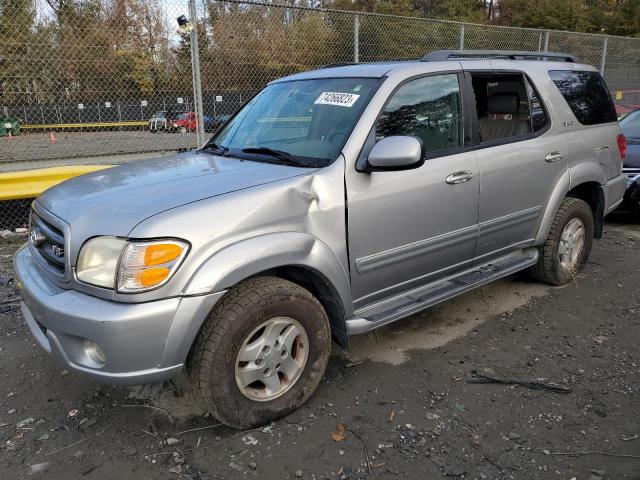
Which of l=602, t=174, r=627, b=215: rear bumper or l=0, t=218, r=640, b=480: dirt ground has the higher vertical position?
l=602, t=174, r=627, b=215: rear bumper

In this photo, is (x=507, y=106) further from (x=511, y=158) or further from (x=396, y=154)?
(x=396, y=154)

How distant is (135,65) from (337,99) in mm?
4657

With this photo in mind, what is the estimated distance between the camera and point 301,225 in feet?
8.91

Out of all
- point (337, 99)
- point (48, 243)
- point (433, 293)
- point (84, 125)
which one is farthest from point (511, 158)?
point (84, 125)

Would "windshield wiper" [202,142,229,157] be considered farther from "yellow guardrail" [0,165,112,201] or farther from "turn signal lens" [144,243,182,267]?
"yellow guardrail" [0,165,112,201]

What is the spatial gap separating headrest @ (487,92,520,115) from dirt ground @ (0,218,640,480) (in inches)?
63.9

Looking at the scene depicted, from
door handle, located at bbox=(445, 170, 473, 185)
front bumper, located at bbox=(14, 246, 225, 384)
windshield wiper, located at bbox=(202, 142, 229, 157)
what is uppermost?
windshield wiper, located at bbox=(202, 142, 229, 157)

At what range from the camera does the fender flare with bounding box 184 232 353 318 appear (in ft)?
7.77

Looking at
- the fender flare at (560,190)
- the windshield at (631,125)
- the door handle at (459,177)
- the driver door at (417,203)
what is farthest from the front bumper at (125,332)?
the windshield at (631,125)

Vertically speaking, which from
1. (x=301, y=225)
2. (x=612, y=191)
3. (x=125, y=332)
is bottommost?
(x=125, y=332)

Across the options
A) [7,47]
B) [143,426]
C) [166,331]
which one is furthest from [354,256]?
[7,47]

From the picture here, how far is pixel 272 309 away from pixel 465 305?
2226mm

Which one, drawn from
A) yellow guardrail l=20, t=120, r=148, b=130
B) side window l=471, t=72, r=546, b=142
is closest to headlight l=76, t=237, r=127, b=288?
side window l=471, t=72, r=546, b=142

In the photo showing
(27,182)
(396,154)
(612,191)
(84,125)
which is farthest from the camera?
(84,125)
